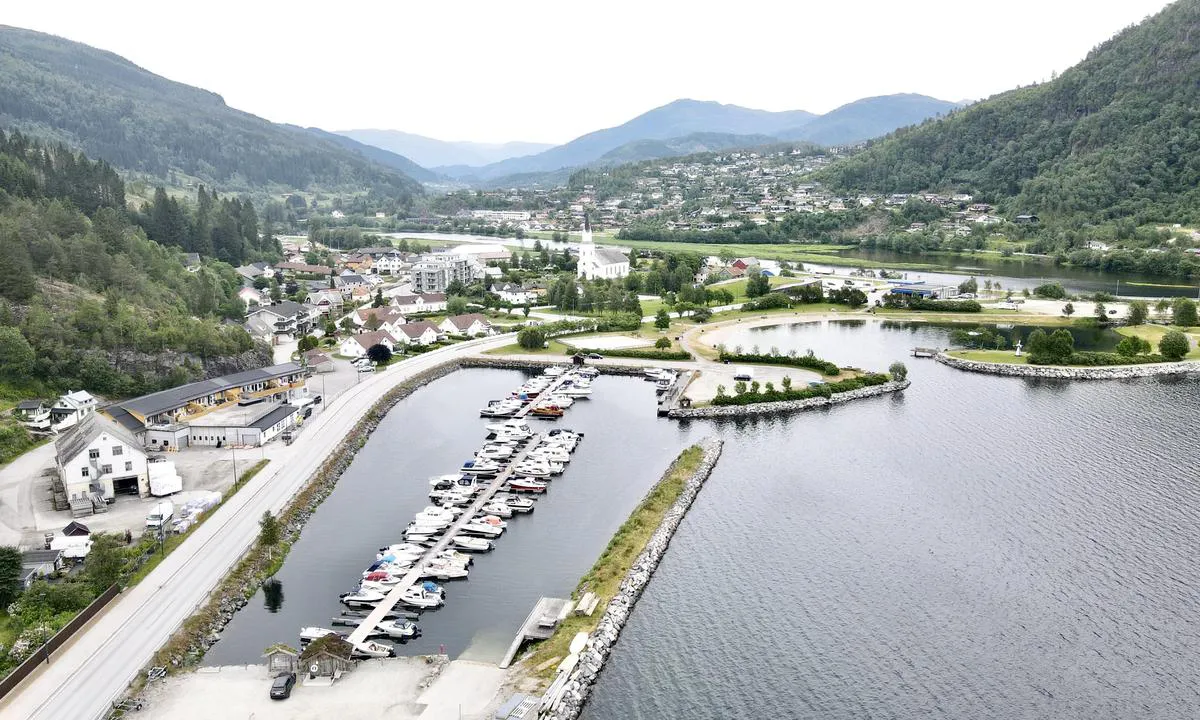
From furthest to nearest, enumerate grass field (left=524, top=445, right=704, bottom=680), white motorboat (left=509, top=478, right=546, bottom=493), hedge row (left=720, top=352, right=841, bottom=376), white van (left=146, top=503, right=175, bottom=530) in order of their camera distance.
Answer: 1. hedge row (left=720, top=352, right=841, bottom=376)
2. white motorboat (left=509, top=478, right=546, bottom=493)
3. white van (left=146, top=503, right=175, bottom=530)
4. grass field (left=524, top=445, right=704, bottom=680)

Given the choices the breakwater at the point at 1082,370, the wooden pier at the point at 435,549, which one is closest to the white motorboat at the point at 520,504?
the wooden pier at the point at 435,549

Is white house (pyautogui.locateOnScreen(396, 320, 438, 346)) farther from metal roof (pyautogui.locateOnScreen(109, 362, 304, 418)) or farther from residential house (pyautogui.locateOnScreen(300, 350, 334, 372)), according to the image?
metal roof (pyautogui.locateOnScreen(109, 362, 304, 418))

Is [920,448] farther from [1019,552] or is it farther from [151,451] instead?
[151,451]

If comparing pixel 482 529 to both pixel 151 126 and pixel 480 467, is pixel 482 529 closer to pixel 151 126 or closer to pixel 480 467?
pixel 480 467

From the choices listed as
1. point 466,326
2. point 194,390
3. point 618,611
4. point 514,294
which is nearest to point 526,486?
point 618,611

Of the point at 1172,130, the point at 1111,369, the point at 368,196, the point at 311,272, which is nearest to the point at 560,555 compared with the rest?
the point at 1111,369

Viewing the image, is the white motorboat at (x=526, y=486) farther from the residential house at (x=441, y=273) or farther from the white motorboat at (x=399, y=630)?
the residential house at (x=441, y=273)

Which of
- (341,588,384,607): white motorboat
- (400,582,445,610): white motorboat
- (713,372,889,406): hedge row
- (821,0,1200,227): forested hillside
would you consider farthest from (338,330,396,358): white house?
(821,0,1200,227): forested hillside
